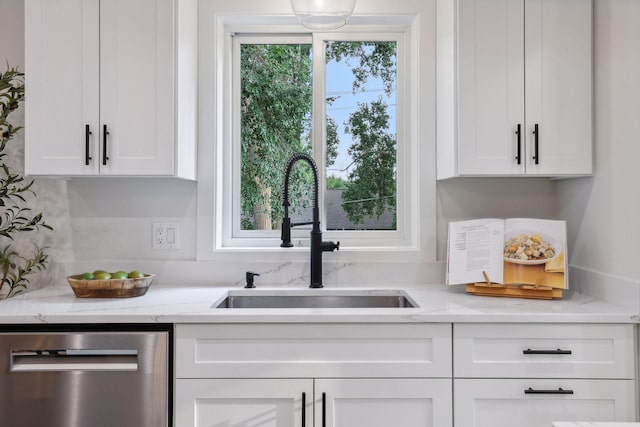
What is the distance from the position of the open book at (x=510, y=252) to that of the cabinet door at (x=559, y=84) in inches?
9.8

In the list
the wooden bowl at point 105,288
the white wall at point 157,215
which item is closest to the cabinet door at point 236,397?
the wooden bowl at point 105,288

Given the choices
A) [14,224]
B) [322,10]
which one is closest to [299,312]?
[322,10]

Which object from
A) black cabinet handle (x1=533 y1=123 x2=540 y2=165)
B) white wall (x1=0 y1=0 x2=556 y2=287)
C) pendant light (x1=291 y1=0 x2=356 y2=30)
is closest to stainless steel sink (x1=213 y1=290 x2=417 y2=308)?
white wall (x1=0 y1=0 x2=556 y2=287)

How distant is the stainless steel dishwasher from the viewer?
151 cm

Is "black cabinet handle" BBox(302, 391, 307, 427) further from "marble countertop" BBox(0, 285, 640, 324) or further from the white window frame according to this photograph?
the white window frame

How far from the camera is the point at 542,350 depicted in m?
1.53

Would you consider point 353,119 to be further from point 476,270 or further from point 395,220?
point 476,270

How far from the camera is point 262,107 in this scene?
2332 millimetres

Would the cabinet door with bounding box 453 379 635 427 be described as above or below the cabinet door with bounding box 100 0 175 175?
below

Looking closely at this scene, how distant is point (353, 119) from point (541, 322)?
4.20ft

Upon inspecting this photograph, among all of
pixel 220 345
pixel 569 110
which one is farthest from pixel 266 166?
pixel 569 110

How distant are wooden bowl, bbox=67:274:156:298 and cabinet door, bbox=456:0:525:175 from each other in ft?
4.51

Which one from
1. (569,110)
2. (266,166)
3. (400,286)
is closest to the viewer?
(569,110)

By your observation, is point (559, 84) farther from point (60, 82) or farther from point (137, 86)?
point (60, 82)
